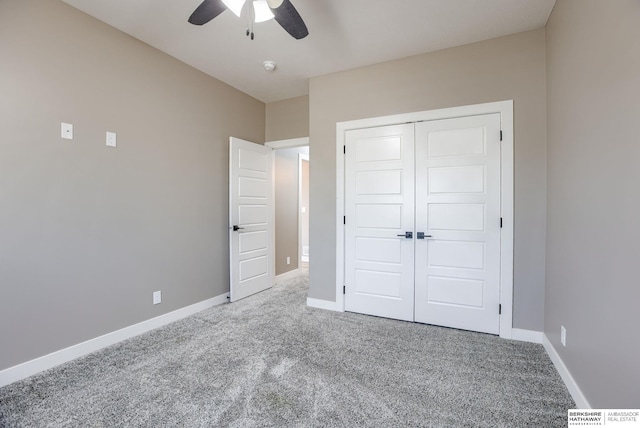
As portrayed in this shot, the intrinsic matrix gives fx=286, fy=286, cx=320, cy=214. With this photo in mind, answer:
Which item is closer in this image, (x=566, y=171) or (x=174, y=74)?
(x=566, y=171)

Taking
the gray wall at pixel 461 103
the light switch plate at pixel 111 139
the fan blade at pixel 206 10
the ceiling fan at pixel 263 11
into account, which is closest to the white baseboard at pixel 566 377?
the gray wall at pixel 461 103

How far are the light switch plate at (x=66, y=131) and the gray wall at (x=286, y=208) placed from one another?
2721 mm

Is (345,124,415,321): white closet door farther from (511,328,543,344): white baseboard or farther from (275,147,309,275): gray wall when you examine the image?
(275,147,309,275): gray wall

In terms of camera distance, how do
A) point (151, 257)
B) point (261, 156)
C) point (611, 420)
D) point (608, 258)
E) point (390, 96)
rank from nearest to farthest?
point (611, 420) → point (608, 258) → point (151, 257) → point (390, 96) → point (261, 156)

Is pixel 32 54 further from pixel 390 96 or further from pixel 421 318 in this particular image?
pixel 421 318

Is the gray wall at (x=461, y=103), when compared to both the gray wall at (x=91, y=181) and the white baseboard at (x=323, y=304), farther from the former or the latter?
the gray wall at (x=91, y=181)

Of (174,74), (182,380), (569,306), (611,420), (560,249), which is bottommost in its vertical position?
(182,380)

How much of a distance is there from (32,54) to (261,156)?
2.40 m

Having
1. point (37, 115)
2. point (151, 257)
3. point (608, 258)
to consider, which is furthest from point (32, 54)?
point (608, 258)

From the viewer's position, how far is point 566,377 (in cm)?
188

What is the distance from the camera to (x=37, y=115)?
6.85 feet

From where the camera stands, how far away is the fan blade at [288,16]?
5.77 ft

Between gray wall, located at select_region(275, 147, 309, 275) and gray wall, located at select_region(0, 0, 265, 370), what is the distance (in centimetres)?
139

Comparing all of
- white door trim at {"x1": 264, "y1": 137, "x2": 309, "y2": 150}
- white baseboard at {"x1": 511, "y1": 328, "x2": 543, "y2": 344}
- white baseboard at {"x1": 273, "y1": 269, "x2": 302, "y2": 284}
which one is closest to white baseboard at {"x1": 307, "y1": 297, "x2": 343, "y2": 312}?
white baseboard at {"x1": 273, "y1": 269, "x2": 302, "y2": 284}
